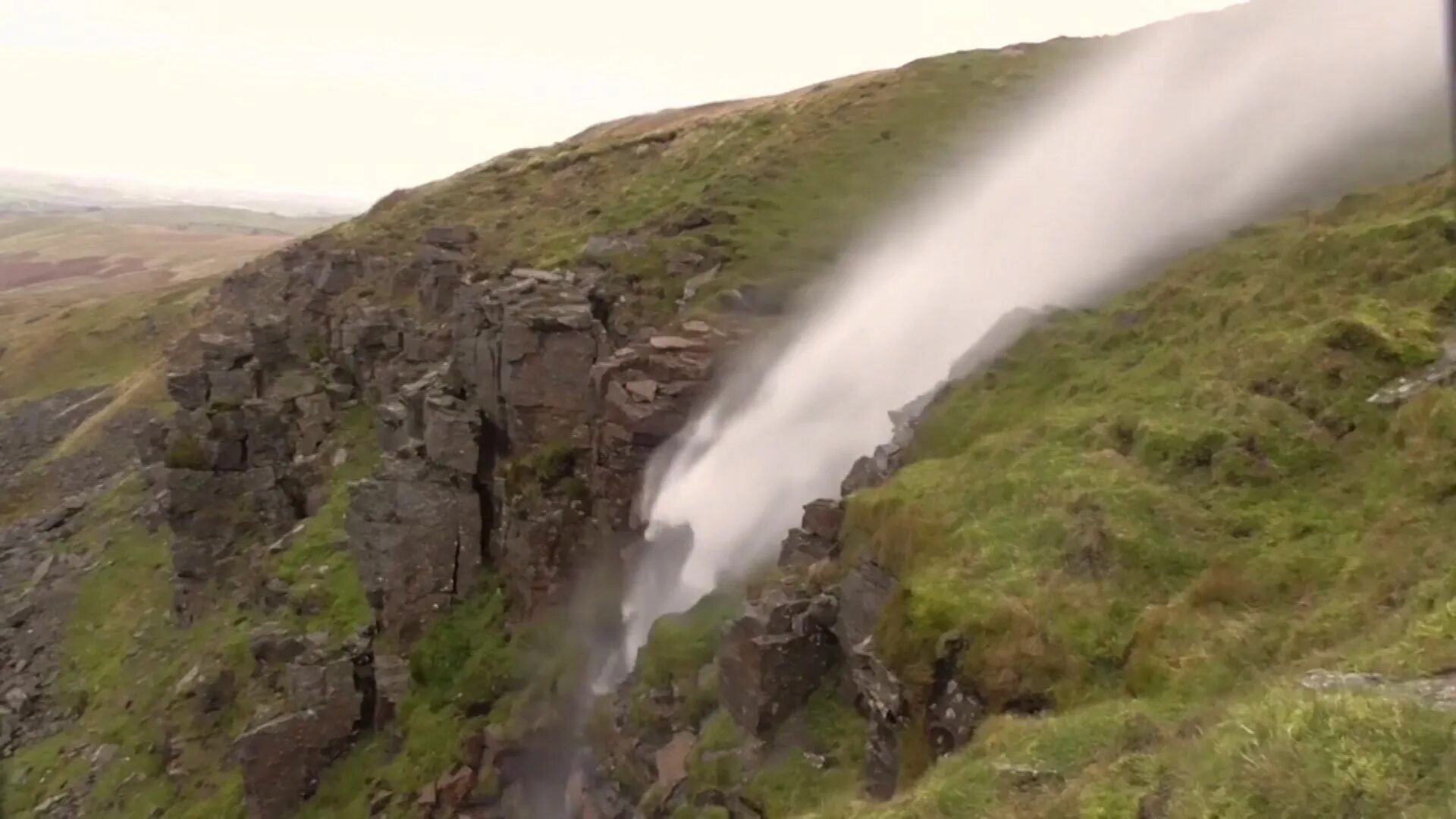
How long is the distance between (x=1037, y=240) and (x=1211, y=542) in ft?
75.2

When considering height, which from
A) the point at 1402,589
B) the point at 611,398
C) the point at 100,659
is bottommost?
the point at 100,659

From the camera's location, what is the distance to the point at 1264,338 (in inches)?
765

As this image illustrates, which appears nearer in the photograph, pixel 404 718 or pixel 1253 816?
pixel 1253 816

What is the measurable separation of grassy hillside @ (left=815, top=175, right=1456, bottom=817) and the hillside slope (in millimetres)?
69

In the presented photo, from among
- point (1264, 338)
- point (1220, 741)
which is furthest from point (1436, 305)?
point (1220, 741)

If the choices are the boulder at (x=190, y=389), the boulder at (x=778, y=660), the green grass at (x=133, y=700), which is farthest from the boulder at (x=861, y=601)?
the boulder at (x=190, y=389)

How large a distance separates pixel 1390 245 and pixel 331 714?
29740 millimetres

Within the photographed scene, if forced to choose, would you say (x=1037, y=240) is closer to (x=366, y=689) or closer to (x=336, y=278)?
(x=366, y=689)

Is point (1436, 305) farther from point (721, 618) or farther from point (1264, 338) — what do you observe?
point (721, 618)

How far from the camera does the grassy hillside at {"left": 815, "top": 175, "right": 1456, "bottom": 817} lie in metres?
9.91

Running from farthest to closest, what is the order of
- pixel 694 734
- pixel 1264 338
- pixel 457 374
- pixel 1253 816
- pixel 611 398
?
pixel 457 374
pixel 611 398
pixel 694 734
pixel 1264 338
pixel 1253 816

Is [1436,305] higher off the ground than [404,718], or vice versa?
[1436,305]

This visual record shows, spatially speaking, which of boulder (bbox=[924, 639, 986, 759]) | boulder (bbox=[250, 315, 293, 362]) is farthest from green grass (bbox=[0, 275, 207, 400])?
boulder (bbox=[924, 639, 986, 759])

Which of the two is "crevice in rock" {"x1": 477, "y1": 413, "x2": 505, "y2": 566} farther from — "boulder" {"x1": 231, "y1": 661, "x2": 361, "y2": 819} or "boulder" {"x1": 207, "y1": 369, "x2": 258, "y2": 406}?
"boulder" {"x1": 207, "y1": 369, "x2": 258, "y2": 406}
